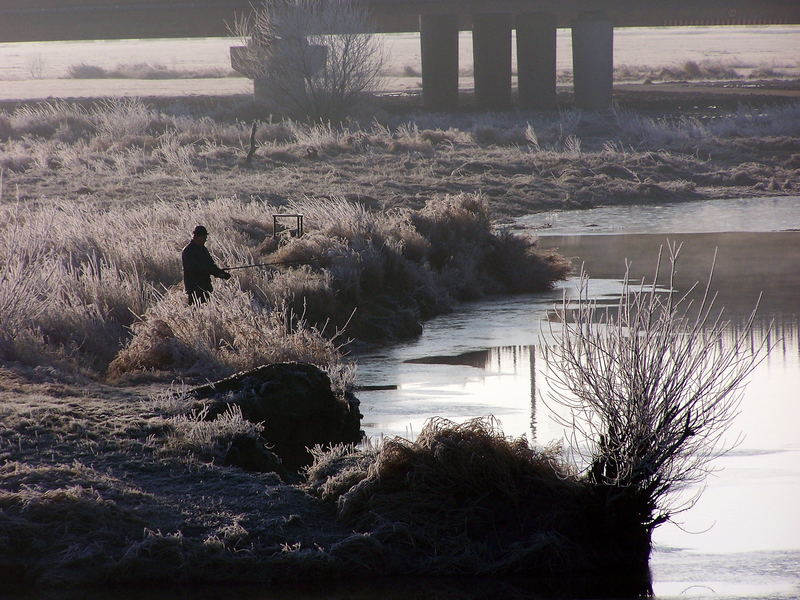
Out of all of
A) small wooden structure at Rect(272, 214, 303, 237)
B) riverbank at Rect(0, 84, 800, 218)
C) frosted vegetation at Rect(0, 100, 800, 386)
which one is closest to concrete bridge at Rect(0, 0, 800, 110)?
frosted vegetation at Rect(0, 100, 800, 386)

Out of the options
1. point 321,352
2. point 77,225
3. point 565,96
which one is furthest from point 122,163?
point 565,96

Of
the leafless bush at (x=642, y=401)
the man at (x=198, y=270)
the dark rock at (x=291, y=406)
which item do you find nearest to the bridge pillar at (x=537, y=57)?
the man at (x=198, y=270)

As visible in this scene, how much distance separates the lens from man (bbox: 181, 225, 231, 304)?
1703 cm

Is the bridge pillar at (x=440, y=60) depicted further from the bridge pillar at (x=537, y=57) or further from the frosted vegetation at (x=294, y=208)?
the bridge pillar at (x=537, y=57)

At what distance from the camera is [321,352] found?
16.7 m

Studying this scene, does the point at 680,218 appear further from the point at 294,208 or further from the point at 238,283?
the point at 238,283

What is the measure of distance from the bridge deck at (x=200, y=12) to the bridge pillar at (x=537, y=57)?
1.28 m

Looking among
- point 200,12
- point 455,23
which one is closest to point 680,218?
point 455,23

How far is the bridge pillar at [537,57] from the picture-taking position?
223 feet

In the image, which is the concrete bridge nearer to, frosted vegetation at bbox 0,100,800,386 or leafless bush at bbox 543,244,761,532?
frosted vegetation at bbox 0,100,800,386

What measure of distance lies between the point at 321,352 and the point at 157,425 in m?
4.52

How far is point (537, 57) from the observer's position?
6819 cm

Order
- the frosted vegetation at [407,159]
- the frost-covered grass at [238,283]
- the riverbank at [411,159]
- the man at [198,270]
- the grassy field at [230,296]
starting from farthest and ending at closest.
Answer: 1. the frosted vegetation at [407,159]
2. the riverbank at [411,159]
3. the man at [198,270]
4. the frost-covered grass at [238,283]
5. the grassy field at [230,296]

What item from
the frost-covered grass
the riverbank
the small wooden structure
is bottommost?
the frost-covered grass
